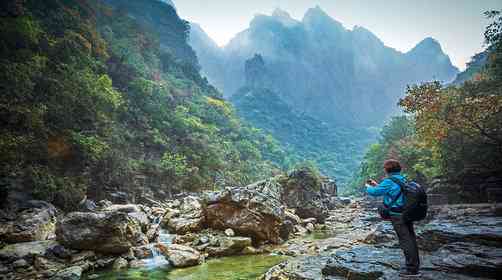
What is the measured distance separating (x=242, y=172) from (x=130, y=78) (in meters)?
18.6

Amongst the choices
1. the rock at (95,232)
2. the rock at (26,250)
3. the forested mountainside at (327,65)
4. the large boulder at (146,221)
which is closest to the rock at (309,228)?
the large boulder at (146,221)

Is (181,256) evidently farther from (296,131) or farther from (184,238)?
(296,131)

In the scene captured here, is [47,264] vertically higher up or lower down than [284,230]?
lower down

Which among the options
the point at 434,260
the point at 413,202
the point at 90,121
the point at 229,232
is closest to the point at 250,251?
the point at 229,232

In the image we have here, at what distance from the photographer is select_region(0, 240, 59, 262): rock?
28.5 feet

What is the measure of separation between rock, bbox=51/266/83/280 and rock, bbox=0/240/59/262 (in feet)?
4.31

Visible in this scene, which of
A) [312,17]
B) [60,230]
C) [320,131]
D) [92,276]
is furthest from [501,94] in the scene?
[312,17]

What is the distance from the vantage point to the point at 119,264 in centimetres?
968

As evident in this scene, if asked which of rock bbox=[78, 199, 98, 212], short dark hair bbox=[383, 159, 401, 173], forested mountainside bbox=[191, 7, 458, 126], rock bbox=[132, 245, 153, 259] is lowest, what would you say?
rock bbox=[132, 245, 153, 259]

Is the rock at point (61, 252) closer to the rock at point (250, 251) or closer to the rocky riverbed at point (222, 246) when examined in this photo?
the rocky riverbed at point (222, 246)

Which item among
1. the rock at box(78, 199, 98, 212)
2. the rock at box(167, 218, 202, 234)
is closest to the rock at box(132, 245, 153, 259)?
the rock at box(167, 218, 202, 234)

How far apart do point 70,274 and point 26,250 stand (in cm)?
211

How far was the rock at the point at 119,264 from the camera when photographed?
9555 mm

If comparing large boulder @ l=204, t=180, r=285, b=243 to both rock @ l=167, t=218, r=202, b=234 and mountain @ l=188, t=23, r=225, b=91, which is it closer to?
rock @ l=167, t=218, r=202, b=234
